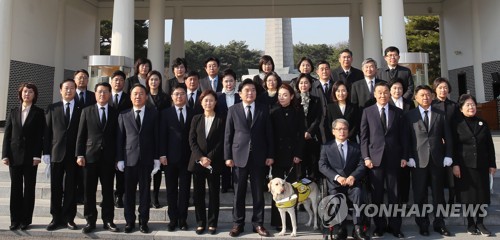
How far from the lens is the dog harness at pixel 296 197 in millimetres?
3949

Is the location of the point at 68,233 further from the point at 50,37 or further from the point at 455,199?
the point at 50,37

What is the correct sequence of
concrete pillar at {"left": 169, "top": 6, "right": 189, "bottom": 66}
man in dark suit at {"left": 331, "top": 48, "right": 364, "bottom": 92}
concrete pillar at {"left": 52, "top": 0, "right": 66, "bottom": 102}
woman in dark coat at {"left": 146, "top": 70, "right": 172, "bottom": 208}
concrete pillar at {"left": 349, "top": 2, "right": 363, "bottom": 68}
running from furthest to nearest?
concrete pillar at {"left": 169, "top": 6, "right": 189, "bottom": 66}
concrete pillar at {"left": 349, "top": 2, "right": 363, "bottom": 68}
concrete pillar at {"left": 52, "top": 0, "right": 66, "bottom": 102}
man in dark suit at {"left": 331, "top": 48, "right": 364, "bottom": 92}
woman in dark coat at {"left": 146, "top": 70, "right": 172, "bottom": 208}

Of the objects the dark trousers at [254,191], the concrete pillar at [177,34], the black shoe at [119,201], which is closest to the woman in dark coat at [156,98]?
the black shoe at [119,201]

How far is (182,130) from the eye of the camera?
4.32 metres

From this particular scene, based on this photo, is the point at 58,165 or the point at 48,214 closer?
the point at 58,165

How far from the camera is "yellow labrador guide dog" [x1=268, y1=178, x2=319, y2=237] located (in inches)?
155

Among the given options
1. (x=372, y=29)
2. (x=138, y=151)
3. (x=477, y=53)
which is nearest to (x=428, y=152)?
(x=138, y=151)

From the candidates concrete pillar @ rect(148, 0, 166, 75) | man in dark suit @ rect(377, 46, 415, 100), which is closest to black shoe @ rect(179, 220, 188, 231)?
man in dark suit @ rect(377, 46, 415, 100)

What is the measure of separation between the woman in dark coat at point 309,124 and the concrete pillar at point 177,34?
14.8 m

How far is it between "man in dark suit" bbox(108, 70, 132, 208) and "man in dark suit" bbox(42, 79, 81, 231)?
0.53m

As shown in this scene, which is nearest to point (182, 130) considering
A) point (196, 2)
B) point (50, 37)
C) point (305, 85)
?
point (305, 85)

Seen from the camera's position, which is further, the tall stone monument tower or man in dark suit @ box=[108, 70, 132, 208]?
the tall stone monument tower

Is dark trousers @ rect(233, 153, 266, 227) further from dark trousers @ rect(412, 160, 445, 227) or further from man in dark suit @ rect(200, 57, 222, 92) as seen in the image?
dark trousers @ rect(412, 160, 445, 227)

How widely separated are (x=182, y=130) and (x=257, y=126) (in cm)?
91
